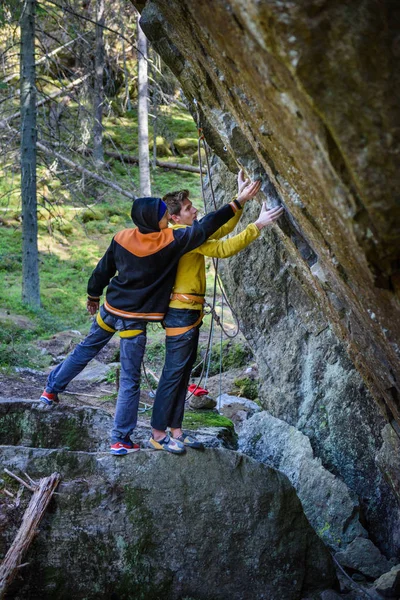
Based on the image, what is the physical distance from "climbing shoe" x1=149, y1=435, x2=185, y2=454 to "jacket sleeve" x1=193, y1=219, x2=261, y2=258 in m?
1.50

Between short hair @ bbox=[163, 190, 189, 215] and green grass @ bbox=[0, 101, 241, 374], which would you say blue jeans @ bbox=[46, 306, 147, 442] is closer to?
short hair @ bbox=[163, 190, 189, 215]

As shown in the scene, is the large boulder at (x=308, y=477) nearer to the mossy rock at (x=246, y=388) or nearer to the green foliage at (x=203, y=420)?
the green foliage at (x=203, y=420)

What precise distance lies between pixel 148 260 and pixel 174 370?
0.93 metres

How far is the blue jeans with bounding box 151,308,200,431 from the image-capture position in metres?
4.94

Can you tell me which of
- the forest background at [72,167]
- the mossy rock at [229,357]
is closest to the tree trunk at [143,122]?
the forest background at [72,167]

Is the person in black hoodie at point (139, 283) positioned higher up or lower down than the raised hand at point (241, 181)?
lower down

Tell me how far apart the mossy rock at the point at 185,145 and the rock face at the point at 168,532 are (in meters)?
20.8

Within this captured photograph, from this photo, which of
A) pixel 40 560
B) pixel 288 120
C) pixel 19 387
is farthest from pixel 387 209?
pixel 19 387

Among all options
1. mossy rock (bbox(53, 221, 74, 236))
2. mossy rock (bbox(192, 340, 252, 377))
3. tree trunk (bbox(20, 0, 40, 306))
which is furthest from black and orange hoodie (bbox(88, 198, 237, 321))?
mossy rock (bbox(53, 221, 74, 236))

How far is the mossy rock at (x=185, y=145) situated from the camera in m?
24.2

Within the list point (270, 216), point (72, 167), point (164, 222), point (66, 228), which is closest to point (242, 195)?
point (270, 216)

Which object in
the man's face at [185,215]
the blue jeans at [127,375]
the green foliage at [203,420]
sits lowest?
the green foliage at [203,420]

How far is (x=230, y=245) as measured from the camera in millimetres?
4691

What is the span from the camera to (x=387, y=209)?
101 inches
